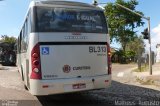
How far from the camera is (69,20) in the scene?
36.2 feet

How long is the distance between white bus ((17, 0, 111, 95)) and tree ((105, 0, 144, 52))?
56.3m

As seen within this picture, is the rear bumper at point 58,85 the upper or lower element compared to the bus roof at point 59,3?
lower

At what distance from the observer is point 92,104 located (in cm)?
1160

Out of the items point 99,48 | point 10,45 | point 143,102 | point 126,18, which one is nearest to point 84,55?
point 99,48

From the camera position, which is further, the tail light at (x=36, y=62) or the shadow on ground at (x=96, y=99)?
the shadow on ground at (x=96, y=99)

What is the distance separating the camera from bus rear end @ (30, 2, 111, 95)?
10.4m

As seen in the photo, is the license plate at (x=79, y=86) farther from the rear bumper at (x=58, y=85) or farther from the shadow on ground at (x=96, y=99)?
the shadow on ground at (x=96, y=99)

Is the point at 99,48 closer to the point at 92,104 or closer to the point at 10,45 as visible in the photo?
the point at 92,104

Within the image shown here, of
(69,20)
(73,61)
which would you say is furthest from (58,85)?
(69,20)

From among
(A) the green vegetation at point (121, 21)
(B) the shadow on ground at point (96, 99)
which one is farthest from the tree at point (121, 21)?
(B) the shadow on ground at point (96, 99)

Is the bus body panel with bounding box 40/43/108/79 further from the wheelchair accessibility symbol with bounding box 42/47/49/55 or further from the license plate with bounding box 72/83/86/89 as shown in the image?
the license plate with bounding box 72/83/86/89

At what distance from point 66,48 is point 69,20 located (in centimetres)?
93

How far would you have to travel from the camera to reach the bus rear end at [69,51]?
1036cm

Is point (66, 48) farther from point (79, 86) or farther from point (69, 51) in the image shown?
point (79, 86)
